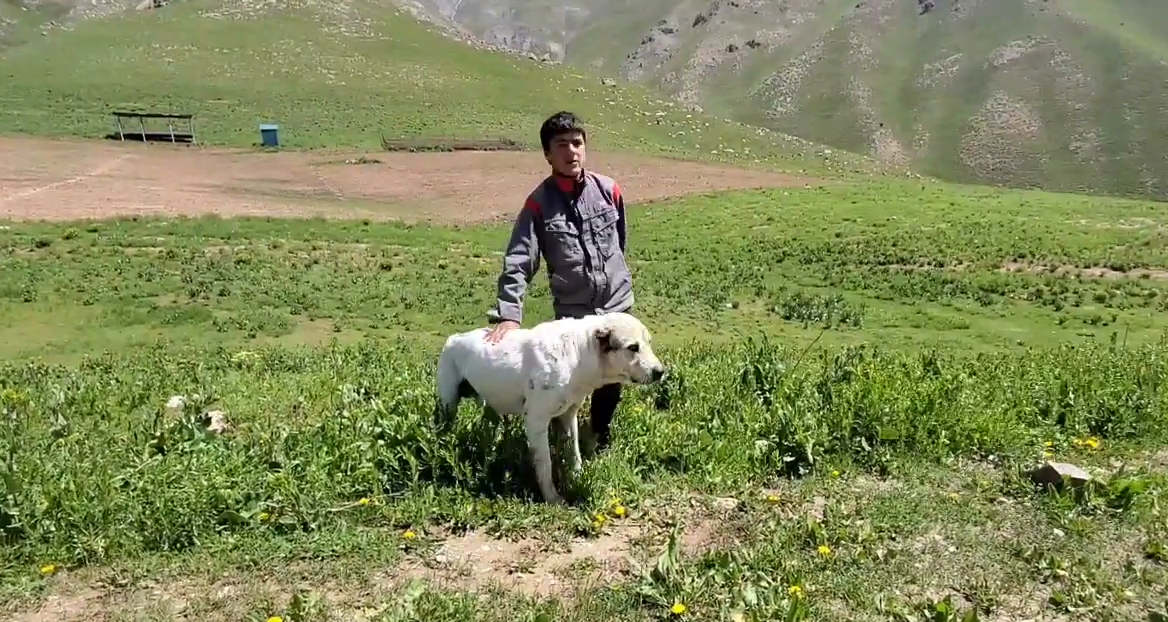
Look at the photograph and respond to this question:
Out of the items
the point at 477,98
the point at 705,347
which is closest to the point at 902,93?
the point at 477,98

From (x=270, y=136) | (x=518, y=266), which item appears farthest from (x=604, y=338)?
(x=270, y=136)

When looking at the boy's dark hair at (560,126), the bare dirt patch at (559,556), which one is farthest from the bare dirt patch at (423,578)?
the boy's dark hair at (560,126)

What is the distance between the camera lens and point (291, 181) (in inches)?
1529

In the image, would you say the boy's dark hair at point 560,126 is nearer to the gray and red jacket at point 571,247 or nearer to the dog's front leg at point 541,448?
the gray and red jacket at point 571,247

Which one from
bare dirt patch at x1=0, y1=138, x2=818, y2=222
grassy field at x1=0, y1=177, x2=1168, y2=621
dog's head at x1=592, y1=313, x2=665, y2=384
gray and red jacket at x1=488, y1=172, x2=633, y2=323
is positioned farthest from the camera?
bare dirt patch at x1=0, y1=138, x2=818, y2=222

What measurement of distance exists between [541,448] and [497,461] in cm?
46

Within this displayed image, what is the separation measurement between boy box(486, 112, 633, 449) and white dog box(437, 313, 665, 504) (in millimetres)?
207

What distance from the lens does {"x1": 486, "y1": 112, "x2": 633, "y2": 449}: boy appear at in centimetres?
604

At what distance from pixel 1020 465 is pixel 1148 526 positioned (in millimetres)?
1162

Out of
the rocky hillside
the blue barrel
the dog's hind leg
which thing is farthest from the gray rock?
the rocky hillside

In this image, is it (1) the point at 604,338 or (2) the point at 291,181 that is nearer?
(1) the point at 604,338

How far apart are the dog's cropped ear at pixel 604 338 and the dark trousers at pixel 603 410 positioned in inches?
39.3

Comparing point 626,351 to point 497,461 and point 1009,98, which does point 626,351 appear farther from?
point 1009,98

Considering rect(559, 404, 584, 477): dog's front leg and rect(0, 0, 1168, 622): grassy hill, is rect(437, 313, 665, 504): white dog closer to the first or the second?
rect(559, 404, 584, 477): dog's front leg
